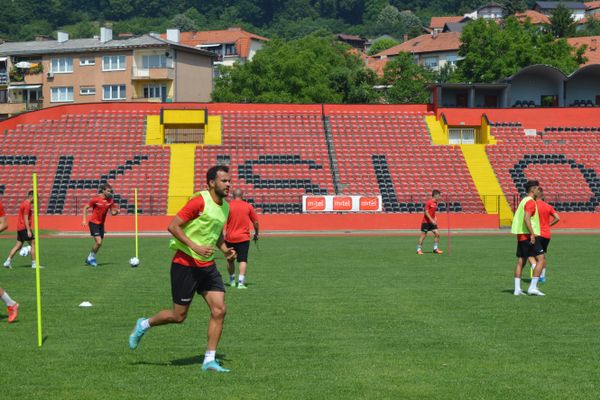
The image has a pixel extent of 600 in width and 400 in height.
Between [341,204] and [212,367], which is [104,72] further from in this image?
[212,367]

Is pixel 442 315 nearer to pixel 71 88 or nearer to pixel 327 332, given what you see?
pixel 327 332

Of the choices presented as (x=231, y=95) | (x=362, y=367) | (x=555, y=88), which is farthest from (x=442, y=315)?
(x=231, y=95)

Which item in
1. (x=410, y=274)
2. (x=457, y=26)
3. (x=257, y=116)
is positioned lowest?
(x=410, y=274)

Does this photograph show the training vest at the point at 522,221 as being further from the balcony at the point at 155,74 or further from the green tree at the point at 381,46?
the green tree at the point at 381,46

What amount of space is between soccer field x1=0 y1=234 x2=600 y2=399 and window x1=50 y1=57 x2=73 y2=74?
74.5m

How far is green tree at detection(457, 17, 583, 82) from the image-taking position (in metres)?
81.6

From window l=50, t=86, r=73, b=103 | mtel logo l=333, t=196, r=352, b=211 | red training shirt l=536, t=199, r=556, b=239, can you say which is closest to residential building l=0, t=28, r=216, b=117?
window l=50, t=86, r=73, b=103

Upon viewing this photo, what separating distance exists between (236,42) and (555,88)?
8887 cm

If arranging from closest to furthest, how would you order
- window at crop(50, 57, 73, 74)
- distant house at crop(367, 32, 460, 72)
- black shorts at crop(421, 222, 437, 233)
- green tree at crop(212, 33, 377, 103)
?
black shorts at crop(421, 222, 437, 233) → green tree at crop(212, 33, 377, 103) → window at crop(50, 57, 73, 74) → distant house at crop(367, 32, 460, 72)

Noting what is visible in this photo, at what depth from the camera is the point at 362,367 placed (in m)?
10.1

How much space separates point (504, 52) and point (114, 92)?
37.6 m

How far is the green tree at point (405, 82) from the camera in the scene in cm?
9212

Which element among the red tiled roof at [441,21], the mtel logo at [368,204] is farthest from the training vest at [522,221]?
the red tiled roof at [441,21]

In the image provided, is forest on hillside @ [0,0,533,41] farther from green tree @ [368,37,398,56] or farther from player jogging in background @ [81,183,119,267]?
player jogging in background @ [81,183,119,267]
